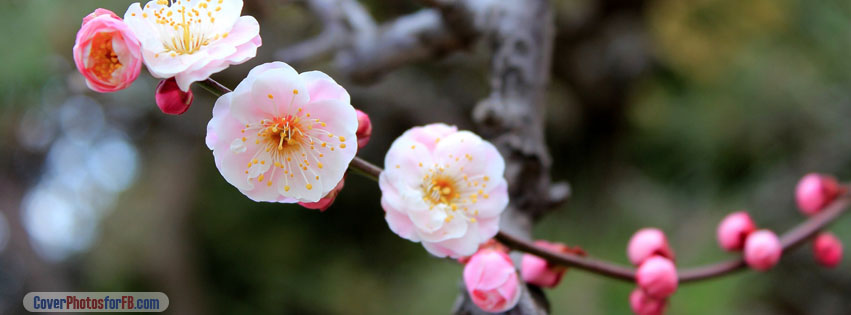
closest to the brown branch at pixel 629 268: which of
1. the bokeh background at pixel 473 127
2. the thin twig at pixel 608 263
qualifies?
the thin twig at pixel 608 263

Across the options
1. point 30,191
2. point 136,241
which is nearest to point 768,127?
point 136,241

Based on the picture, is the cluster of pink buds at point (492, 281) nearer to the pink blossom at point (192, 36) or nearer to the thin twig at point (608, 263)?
the thin twig at point (608, 263)

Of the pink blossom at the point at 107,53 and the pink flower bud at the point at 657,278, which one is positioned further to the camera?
the pink flower bud at the point at 657,278

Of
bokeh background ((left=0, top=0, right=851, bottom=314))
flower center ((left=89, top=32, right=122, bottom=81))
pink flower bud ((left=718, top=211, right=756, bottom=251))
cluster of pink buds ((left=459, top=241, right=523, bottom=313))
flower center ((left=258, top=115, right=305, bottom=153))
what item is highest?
flower center ((left=89, top=32, right=122, bottom=81))

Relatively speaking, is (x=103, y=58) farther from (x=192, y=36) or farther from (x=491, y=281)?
(x=491, y=281)

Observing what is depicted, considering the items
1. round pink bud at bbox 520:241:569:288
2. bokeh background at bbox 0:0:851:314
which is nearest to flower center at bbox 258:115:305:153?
round pink bud at bbox 520:241:569:288

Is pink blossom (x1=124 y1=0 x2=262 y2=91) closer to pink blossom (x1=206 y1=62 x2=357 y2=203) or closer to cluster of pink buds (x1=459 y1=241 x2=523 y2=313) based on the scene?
pink blossom (x1=206 y1=62 x2=357 y2=203)

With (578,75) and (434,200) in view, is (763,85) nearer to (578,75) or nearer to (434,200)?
(578,75)
